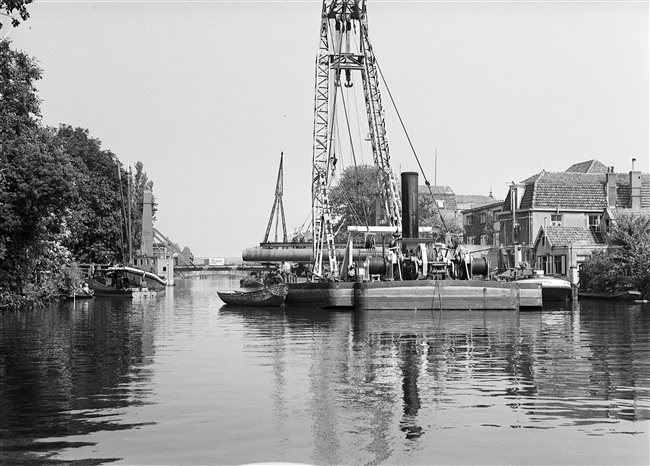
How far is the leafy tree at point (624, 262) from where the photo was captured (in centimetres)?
7462

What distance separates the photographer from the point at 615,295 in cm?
7419

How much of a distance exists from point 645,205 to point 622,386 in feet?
269

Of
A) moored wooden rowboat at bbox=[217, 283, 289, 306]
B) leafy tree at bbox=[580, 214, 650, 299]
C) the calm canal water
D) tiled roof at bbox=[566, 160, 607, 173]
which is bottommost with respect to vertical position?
the calm canal water

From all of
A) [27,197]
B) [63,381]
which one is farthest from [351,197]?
[63,381]

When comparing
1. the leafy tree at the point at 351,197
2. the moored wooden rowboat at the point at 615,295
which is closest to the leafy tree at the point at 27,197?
the moored wooden rowboat at the point at 615,295

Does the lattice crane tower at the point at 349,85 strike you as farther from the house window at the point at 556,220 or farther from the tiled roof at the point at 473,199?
the tiled roof at the point at 473,199

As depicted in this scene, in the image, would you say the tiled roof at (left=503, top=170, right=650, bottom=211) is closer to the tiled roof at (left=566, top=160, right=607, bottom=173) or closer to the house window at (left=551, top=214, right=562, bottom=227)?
the house window at (left=551, top=214, right=562, bottom=227)

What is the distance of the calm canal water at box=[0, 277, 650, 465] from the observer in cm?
1567

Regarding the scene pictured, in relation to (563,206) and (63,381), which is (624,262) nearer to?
(563,206)

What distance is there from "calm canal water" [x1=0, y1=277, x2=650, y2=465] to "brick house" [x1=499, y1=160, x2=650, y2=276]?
56.8m

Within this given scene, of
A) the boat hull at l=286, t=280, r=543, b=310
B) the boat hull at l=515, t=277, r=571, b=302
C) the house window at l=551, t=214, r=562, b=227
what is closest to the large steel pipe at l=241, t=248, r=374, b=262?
the house window at l=551, t=214, r=562, b=227

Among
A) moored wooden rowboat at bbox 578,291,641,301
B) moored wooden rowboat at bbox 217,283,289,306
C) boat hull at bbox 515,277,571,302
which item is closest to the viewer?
moored wooden rowboat at bbox 217,283,289,306

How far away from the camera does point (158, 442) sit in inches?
640

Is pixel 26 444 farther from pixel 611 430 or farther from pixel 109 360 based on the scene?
pixel 109 360
